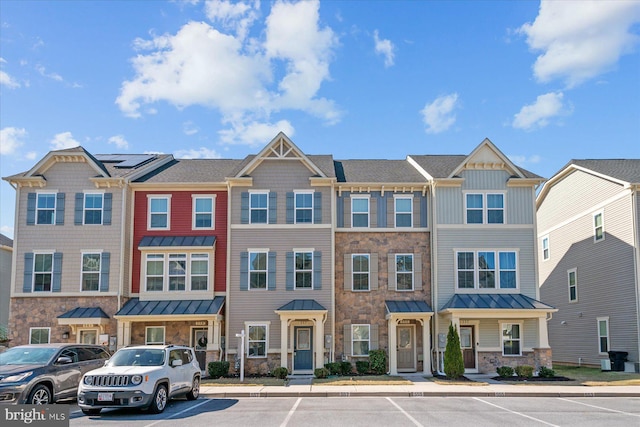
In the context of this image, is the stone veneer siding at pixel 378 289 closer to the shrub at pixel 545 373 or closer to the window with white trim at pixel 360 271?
the window with white trim at pixel 360 271

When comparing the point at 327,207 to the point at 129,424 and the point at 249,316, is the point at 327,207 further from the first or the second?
the point at 129,424

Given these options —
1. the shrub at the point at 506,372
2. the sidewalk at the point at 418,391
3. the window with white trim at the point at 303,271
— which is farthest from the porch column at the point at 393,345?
the shrub at the point at 506,372

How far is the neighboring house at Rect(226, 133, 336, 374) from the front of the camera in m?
26.6

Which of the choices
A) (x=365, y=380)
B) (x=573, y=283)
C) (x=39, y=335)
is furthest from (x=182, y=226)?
(x=573, y=283)

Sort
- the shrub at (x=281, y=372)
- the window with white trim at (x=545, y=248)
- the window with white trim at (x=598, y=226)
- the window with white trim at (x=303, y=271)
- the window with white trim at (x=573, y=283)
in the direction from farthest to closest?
1. the window with white trim at (x=545, y=248)
2. the window with white trim at (x=573, y=283)
3. the window with white trim at (x=598, y=226)
4. the window with white trim at (x=303, y=271)
5. the shrub at (x=281, y=372)

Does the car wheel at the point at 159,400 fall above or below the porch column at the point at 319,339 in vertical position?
below

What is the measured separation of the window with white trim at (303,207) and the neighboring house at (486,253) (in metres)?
5.56

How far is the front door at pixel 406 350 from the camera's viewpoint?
27359mm

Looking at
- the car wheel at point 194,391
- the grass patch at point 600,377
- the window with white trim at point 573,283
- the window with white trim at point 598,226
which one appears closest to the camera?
the car wheel at point 194,391

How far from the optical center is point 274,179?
28.0 meters

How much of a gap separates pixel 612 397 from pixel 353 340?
10962 mm

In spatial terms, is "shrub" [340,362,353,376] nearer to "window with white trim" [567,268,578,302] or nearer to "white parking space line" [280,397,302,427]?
"white parking space line" [280,397,302,427]

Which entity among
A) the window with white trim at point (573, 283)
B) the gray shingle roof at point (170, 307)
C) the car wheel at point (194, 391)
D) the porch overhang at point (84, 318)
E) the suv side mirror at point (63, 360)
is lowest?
the car wheel at point (194, 391)

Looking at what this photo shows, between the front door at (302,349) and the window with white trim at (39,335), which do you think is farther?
the front door at (302,349)
